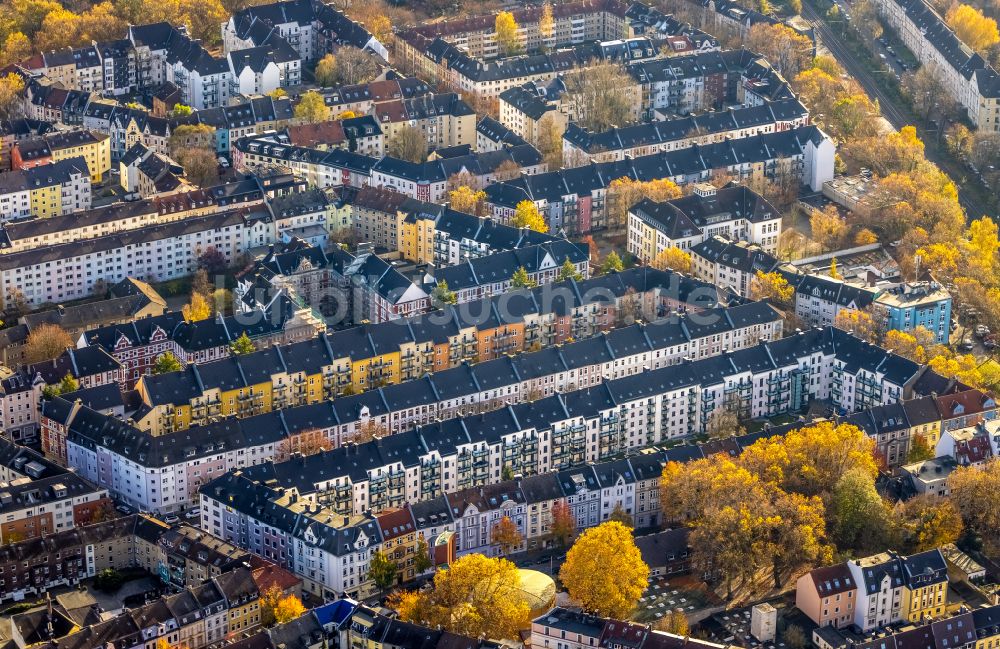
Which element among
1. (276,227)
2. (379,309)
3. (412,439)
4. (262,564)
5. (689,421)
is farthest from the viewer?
(276,227)

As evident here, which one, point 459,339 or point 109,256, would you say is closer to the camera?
point 459,339

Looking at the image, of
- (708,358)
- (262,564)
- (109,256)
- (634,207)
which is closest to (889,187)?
(634,207)

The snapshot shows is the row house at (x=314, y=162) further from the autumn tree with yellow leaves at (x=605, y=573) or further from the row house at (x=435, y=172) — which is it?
the autumn tree with yellow leaves at (x=605, y=573)

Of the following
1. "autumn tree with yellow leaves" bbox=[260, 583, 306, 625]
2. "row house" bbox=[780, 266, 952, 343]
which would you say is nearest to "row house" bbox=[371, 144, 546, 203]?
"row house" bbox=[780, 266, 952, 343]

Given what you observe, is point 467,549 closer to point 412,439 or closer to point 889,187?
point 412,439

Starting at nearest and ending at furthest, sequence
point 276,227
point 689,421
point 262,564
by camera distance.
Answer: point 262,564 < point 689,421 < point 276,227

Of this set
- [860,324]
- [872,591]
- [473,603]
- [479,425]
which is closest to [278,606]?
[473,603]

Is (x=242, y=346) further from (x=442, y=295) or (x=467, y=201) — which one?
(x=467, y=201)
